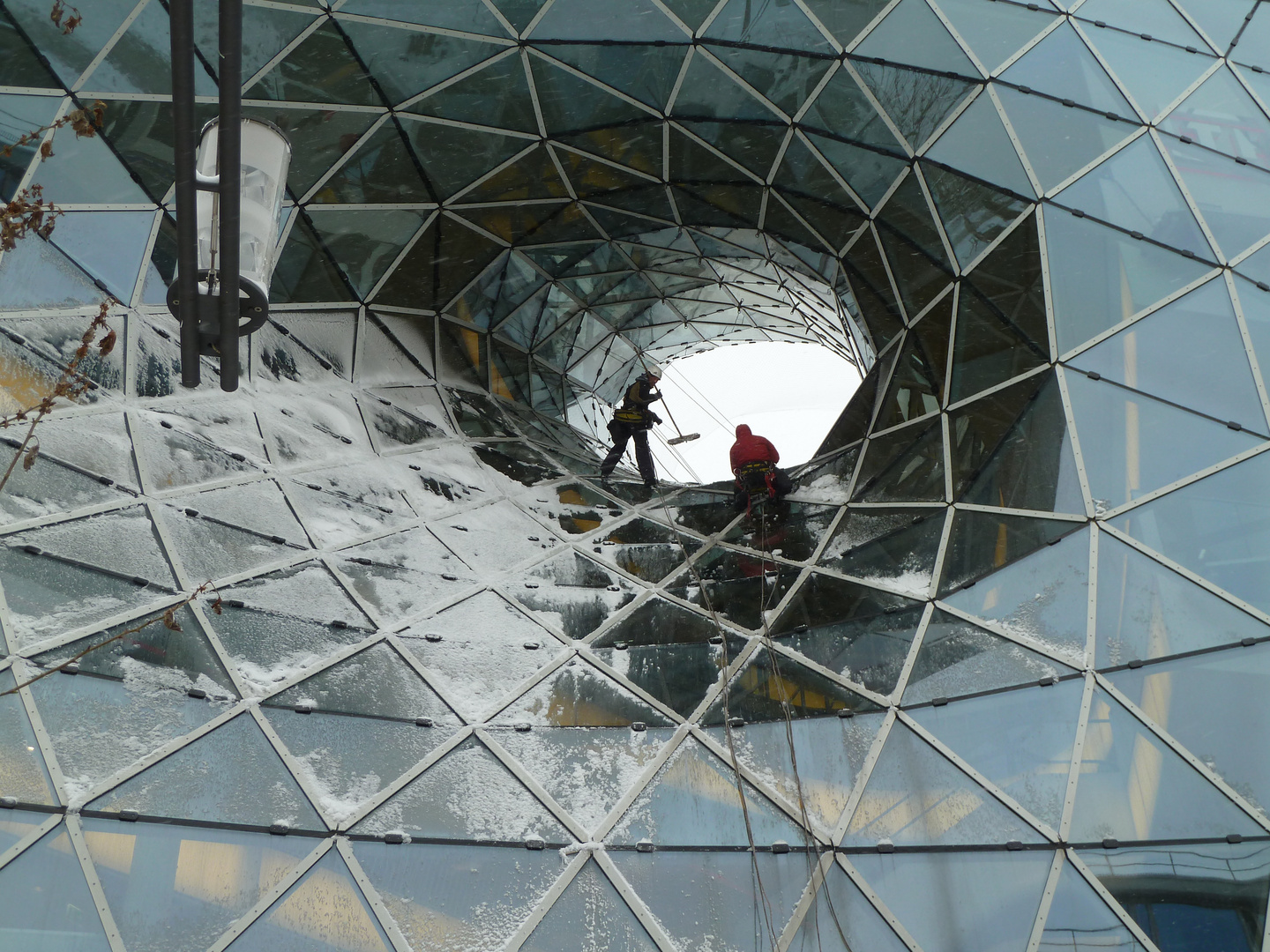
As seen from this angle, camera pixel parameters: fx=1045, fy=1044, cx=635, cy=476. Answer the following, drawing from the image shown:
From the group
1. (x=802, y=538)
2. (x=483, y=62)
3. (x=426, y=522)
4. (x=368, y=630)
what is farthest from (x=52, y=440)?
(x=802, y=538)

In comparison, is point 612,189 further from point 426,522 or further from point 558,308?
point 426,522

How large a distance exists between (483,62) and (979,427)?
29.7ft

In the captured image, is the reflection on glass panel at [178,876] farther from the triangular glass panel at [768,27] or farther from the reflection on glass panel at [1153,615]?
the triangular glass panel at [768,27]

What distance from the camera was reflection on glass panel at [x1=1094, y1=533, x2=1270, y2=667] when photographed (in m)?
10.9

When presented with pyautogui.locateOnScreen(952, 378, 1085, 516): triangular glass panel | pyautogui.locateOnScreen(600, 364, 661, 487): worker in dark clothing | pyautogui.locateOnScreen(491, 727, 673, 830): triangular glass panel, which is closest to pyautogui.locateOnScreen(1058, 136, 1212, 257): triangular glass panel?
pyautogui.locateOnScreen(952, 378, 1085, 516): triangular glass panel

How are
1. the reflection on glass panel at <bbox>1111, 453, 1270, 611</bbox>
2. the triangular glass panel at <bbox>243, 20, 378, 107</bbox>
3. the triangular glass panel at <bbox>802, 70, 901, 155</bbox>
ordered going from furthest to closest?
the triangular glass panel at <bbox>802, 70, 901, 155</bbox> → the triangular glass panel at <bbox>243, 20, 378, 107</bbox> → the reflection on glass panel at <bbox>1111, 453, 1270, 611</bbox>

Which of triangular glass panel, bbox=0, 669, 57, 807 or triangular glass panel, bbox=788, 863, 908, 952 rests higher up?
triangular glass panel, bbox=0, 669, 57, 807

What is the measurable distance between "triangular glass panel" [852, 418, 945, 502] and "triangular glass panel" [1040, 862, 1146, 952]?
223 inches

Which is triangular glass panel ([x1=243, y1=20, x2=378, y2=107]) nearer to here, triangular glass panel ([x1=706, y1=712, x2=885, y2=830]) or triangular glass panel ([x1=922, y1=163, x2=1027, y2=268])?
triangular glass panel ([x1=922, y1=163, x2=1027, y2=268])

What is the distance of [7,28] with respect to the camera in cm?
1336

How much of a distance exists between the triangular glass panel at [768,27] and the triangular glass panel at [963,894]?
36.4 feet

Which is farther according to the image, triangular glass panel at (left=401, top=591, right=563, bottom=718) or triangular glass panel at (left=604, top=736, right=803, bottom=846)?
triangular glass panel at (left=401, top=591, right=563, bottom=718)

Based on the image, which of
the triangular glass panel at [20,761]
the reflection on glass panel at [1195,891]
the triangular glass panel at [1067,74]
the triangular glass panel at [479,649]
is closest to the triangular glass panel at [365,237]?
the triangular glass panel at [479,649]

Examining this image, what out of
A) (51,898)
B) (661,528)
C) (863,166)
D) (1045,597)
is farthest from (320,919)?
(863,166)
